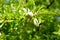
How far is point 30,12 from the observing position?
3.24 feet

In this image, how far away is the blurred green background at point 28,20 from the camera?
996mm

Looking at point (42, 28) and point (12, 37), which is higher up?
point (42, 28)

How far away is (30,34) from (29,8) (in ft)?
0.78

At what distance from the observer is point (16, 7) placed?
1.02m

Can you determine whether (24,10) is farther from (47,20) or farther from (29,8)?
(47,20)

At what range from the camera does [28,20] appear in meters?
1.08

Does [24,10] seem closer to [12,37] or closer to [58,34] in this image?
[12,37]

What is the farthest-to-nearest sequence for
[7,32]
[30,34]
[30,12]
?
[30,34] < [7,32] < [30,12]

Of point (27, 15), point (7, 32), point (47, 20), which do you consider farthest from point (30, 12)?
point (47, 20)

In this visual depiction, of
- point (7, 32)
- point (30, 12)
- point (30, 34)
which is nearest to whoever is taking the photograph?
point (30, 12)

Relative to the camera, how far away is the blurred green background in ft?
3.27

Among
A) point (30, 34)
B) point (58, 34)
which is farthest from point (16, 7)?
point (58, 34)

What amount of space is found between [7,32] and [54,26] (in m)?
0.42

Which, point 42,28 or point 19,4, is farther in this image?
point 42,28
